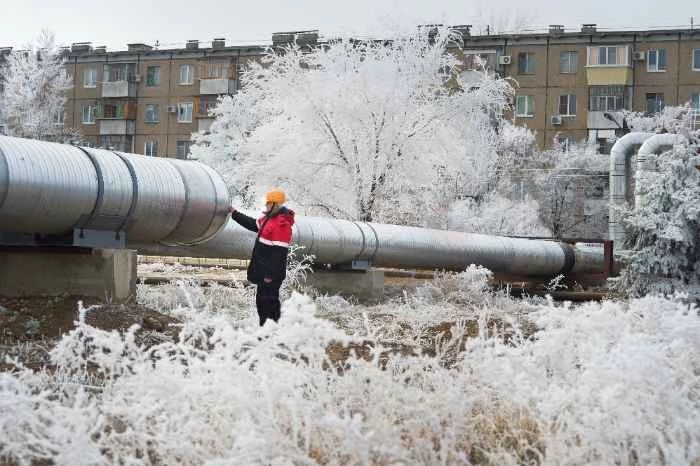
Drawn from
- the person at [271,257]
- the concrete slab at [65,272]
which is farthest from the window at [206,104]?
the person at [271,257]

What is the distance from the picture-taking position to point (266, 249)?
9852 mm

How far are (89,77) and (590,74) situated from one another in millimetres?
30462

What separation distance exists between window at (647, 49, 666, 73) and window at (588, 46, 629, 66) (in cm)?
146

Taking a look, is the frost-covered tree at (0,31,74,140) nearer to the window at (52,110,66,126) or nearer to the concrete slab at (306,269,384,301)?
the window at (52,110,66,126)

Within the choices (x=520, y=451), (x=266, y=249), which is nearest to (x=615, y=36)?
(x=266, y=249)

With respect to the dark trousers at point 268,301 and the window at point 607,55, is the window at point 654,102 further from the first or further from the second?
the dark trousers at point 268,301

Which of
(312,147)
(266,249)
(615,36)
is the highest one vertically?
(615,36)

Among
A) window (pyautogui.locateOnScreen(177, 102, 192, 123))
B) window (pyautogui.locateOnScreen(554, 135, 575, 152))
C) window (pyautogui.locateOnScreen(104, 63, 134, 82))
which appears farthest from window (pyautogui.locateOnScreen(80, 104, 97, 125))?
window (pyautogui.locateOnScreen(554, 135, 575, 152))

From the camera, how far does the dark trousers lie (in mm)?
9680

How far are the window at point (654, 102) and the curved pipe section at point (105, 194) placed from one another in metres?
44.9

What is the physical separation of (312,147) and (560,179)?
65.8 feet

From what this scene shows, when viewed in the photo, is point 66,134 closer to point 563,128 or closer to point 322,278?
point 563,128

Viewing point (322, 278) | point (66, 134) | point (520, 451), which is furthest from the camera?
point (66, 134)

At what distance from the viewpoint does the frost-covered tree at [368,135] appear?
99.3 feet
